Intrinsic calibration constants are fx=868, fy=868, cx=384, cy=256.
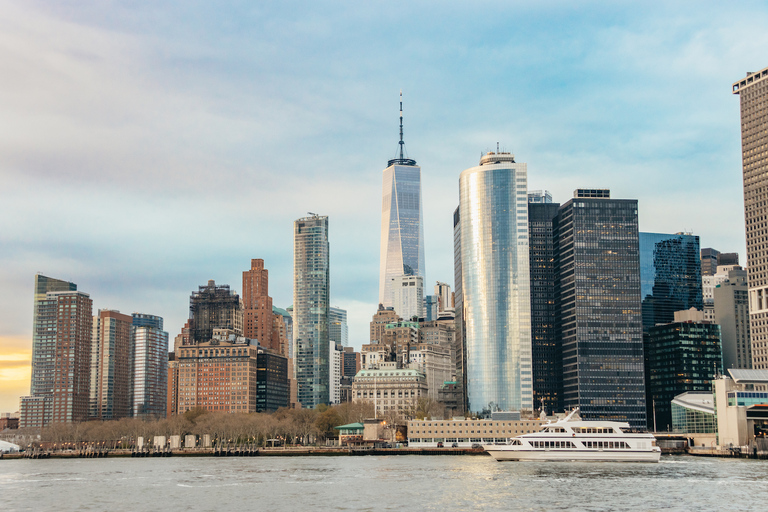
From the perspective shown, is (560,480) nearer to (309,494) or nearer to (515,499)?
(515,499)

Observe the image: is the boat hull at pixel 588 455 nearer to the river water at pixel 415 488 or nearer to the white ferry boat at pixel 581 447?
the white ferry boat at pixel 581 447

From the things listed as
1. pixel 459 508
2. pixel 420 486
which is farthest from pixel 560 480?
pixel 459 508

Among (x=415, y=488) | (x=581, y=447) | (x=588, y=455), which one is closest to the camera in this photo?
(x=415, y=488)

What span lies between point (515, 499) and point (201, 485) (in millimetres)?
56460

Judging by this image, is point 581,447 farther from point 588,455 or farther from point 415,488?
point 415,488

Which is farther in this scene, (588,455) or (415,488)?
(588,455)

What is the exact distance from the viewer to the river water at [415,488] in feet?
364

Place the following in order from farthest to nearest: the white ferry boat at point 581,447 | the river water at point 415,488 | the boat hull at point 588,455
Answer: the white ferry boat at point 581,447 → the boat hull at point 588,455 → the river water at point 415,488

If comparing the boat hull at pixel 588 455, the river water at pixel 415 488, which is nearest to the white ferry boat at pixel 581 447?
the boat hull at pixel 588 455

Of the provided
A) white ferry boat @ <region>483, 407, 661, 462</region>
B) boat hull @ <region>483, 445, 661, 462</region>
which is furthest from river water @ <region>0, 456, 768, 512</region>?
white ferry boat @ <region>483, 407, 661, 462</region>

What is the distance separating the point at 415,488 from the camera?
132 metres

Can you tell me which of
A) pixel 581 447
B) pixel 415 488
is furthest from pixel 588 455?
pixel 415 488

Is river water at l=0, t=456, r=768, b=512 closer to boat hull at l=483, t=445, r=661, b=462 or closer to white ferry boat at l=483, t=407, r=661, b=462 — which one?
boat hull at l=483, t=445, r=661, b=462

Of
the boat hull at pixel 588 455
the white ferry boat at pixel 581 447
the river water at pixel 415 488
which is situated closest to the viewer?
the river water at pixel 415 488
